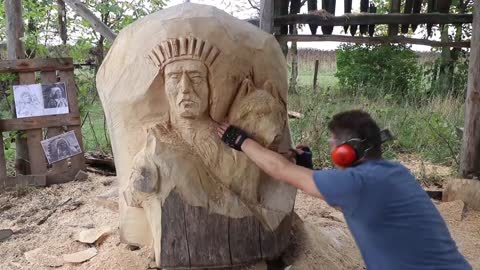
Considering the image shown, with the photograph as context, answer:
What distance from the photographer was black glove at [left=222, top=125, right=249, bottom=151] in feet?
7.22

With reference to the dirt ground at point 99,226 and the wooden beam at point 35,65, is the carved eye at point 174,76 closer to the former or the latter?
the dirt ground at point 99,226

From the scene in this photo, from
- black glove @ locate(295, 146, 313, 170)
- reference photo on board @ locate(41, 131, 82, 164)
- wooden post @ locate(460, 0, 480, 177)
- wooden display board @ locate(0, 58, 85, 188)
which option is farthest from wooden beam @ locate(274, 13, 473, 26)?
black glove @ locate(295, 146, 313, 170)

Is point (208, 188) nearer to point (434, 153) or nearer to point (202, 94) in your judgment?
point (202, 94)

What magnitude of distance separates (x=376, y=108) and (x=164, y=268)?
4700mm

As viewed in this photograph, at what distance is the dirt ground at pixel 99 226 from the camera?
287 cm

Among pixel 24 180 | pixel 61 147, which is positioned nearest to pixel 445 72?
pixel 61 147

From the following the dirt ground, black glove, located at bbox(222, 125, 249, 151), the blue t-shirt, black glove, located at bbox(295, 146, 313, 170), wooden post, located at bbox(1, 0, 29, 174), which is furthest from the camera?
wooden post, located at bbox(1, 0, 29, 174)

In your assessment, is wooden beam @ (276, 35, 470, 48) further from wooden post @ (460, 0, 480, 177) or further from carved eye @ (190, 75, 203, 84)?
carved eye @ (190, 75, 203, 84)

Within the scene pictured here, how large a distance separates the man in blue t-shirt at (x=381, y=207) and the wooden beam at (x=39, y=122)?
12.1ft

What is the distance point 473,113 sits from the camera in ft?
13.9

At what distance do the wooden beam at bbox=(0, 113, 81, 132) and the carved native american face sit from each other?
2.77 meters

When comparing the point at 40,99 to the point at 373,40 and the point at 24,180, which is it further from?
the point at 373,40

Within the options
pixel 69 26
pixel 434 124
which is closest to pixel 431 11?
pixel 434 124

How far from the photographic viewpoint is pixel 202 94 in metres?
2.42
